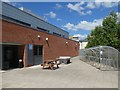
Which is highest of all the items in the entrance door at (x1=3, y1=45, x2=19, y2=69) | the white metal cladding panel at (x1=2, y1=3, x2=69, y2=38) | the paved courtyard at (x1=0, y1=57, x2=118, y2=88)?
the white metal cladding panel at (x1=2, y1=3, x2=69, y2=38)

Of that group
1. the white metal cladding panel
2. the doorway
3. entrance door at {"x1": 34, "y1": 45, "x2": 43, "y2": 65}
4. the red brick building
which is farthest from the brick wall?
the white metal cladding panel

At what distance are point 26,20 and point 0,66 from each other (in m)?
15.5

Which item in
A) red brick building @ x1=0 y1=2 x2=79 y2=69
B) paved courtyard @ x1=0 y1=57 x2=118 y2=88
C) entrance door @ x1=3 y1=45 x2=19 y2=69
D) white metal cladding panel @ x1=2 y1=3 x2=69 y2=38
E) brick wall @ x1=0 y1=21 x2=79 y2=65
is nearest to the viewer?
paved courtyard @ x1=0 y1=57 x2=118 y2=88

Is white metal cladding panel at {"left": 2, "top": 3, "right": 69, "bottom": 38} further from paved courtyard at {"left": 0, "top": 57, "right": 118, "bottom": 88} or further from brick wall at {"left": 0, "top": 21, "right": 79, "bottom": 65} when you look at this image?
paved courtyard at {"left": 0, "top": 57, "right": 118, "bottom": 88}

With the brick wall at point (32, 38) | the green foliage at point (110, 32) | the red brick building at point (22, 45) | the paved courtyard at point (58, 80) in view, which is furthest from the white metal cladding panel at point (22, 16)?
the paved courtyard at point (58, 80)

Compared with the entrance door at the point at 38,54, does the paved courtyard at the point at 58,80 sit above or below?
below

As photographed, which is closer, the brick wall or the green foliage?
the brick wall

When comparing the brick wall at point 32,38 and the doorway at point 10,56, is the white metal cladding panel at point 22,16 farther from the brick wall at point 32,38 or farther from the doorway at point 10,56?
the doorway at point 10,56

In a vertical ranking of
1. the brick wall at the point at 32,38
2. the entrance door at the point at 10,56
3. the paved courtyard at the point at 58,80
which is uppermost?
the brick wall at the point at 32,38

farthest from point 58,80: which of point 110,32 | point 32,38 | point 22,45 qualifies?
point 110,32

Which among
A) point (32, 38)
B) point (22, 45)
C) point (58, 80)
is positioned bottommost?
point (58, 80)

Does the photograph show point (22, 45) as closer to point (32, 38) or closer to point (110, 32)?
point (32, 38)

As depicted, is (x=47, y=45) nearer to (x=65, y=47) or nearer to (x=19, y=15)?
(x=19, y=15)

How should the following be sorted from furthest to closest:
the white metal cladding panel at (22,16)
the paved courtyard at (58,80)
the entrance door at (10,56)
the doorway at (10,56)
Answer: the white metal cladding panel at (22,16) < the entrance door at (10,56) < the doorway at (10,56) < the paved courtyard at (58,80)
